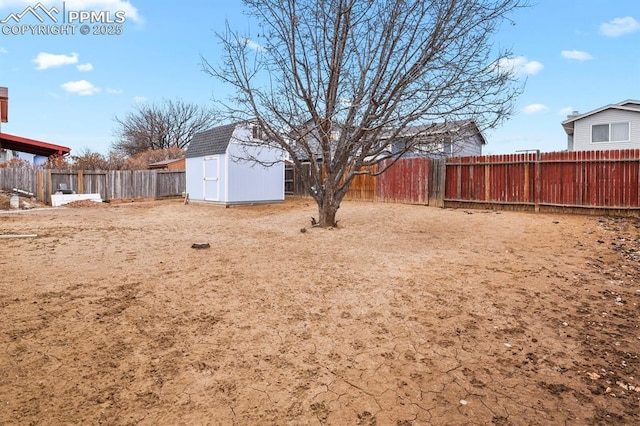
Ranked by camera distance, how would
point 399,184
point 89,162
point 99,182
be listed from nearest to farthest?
point 399,184
point 99,182
point 89,162

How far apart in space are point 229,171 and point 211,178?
1.12 metres

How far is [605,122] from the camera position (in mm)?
17219

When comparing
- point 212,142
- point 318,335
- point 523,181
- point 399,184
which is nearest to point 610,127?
point 523,181

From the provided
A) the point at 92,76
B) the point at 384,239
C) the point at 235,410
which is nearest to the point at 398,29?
the point at 384,239

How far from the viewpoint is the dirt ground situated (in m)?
2.24

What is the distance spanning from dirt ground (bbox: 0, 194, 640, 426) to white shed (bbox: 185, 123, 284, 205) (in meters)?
9.07

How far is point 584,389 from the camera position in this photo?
8.09 ft

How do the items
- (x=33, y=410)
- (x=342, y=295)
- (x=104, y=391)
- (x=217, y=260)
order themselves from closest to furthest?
(x=33, y=410), (x=104, y=391), (x=342, y=295), (x=217, y=260)

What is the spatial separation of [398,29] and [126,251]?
22.0 feet

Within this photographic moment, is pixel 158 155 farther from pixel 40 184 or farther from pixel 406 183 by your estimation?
pixel 406 183

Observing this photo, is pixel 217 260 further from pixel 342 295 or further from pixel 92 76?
pixel 92 76

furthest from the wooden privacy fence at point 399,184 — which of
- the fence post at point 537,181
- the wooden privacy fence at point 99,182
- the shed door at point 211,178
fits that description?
the wooden privacy fence at point 99,182

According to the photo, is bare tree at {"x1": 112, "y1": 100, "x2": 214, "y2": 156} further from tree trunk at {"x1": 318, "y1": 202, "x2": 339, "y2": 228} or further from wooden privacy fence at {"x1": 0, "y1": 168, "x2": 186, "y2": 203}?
tree trunk at {"x1": 318, "y1": 202, "x2": 339, "y2": 228}

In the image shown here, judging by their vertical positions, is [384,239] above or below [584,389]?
above
